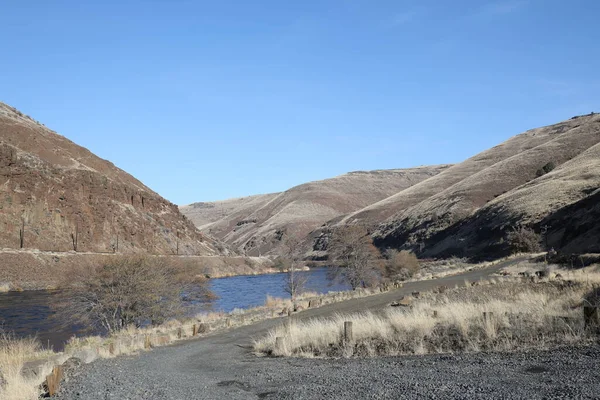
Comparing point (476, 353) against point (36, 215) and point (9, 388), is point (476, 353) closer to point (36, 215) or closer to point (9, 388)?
point (9, 388)

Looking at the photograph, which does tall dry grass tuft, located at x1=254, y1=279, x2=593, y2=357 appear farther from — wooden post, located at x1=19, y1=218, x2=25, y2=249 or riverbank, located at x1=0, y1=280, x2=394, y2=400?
wooden post, located at x1=19, y1=218, x2=25, y2=249

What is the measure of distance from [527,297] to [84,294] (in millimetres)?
20692

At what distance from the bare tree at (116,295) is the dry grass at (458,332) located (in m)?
12.7

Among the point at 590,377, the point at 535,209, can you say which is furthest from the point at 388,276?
the point at 590,377

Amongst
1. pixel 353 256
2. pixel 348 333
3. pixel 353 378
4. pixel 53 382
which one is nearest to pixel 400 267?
pixel 353 256

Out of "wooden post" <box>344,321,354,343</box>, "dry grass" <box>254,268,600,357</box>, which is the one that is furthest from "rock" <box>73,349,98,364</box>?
"wooden post" <box>344,321,354,343</box>

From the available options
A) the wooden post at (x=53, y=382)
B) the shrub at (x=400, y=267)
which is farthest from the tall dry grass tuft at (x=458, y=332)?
the shrub at (x=400, y=267)

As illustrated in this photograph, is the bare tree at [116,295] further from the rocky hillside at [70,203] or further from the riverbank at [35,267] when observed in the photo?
the rocky hillside at [70,203]

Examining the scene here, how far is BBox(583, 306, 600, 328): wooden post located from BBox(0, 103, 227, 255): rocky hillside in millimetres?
63705

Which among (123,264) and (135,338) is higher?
(123,264)

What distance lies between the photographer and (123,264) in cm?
2684

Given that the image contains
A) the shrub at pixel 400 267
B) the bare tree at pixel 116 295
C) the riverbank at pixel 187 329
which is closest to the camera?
the riverbank at pixel 187 329

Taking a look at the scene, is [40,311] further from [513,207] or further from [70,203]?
[513,207]

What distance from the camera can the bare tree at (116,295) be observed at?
84.6 ft
